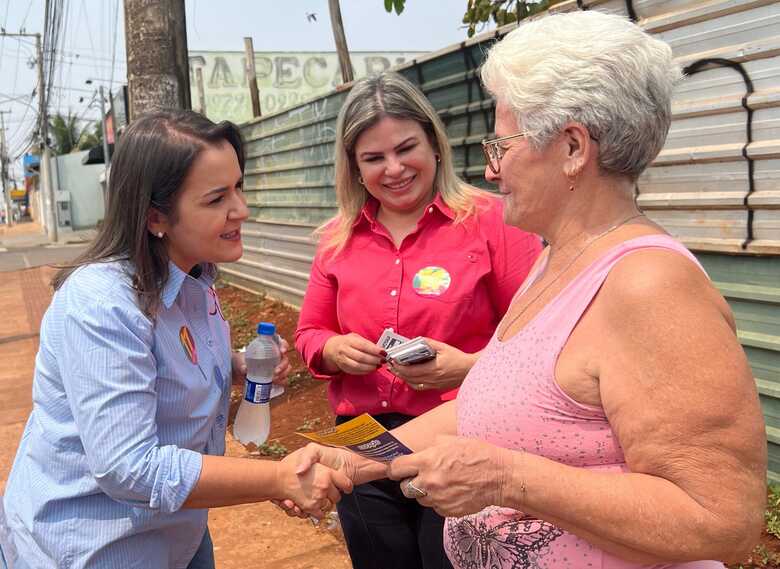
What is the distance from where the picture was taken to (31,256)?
25.1m

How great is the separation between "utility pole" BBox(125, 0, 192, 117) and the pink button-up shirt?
3.82m

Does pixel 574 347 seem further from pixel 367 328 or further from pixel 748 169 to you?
pixel 748 169

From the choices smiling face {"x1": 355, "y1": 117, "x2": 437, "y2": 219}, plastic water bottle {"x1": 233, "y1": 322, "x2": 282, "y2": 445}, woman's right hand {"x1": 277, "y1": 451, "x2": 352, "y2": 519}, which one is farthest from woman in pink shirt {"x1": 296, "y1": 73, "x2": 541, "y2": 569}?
woman's right hand {"x1": 277, "y1": 451, "x2": 352, "y2": 519}

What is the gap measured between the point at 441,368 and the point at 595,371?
97 centimetres

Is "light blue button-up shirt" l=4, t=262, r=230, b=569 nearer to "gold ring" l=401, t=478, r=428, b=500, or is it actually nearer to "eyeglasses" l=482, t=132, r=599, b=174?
"gold ring" l=401, t=478, r=428, b=500

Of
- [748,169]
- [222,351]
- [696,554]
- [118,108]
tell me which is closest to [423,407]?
[222,351]

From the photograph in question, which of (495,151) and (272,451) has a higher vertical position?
(495,151)

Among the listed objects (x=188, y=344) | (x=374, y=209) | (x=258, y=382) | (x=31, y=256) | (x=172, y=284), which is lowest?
(x=31, y=256)

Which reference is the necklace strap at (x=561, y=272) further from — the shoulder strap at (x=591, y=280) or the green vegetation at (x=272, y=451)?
the green vegetation at (x=272, y=451)

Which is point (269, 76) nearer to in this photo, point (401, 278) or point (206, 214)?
point (401, 278)

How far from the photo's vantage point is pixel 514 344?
181cm

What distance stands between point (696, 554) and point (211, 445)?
137 cm

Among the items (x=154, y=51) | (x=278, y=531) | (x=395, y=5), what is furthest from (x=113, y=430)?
(x=154, y=51)

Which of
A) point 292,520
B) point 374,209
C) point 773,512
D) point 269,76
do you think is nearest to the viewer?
point 374,209
